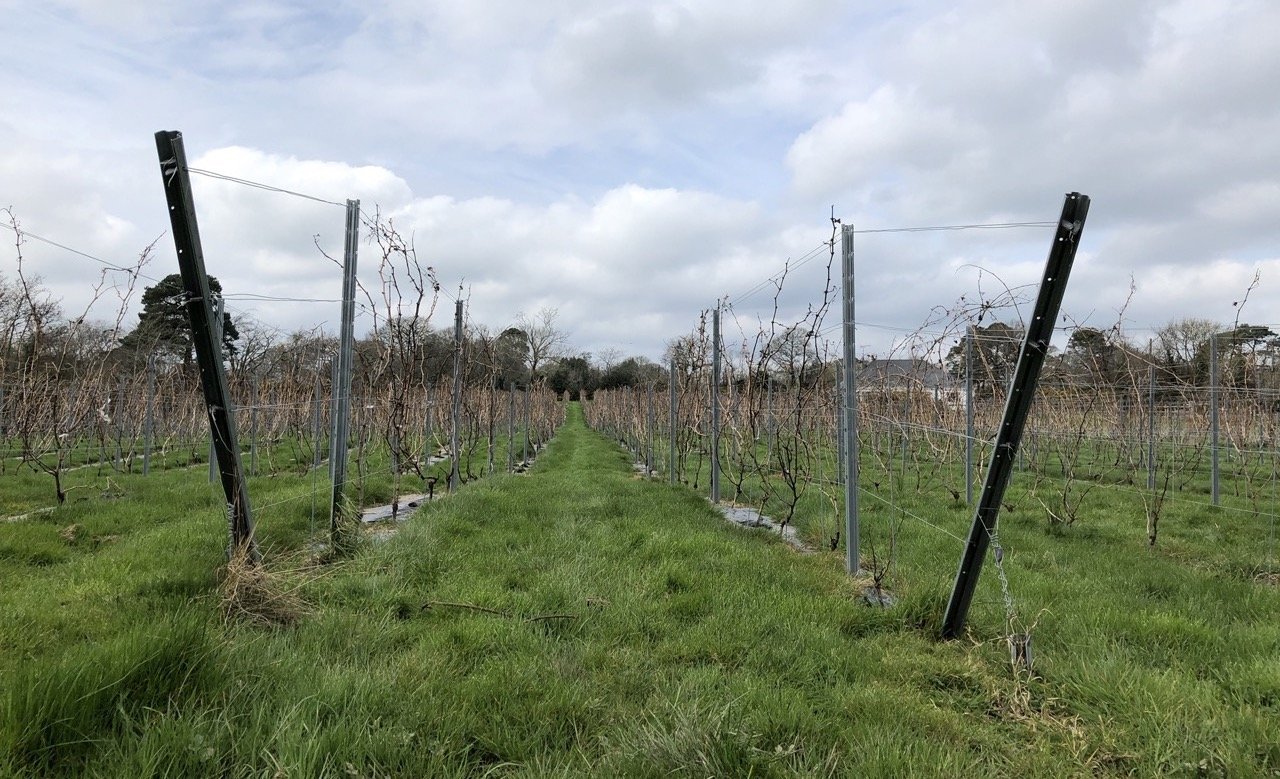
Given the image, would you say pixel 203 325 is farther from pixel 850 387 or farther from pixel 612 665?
pixel 850 387

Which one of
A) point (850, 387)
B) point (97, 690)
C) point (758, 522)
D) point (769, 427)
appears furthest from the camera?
point (769, 427)

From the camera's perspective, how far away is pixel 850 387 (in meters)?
4.24

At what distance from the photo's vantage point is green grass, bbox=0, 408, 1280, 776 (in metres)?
1.95

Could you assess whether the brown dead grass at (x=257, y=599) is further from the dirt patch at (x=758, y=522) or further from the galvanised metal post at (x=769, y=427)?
the galvanised metal post at (x=769, y=427)

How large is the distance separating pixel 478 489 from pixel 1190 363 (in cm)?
1079

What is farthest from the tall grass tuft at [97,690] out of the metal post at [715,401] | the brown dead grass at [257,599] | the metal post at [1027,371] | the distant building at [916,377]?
the distant building at [916,377]

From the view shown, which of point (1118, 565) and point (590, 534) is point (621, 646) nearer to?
point (590, 534)

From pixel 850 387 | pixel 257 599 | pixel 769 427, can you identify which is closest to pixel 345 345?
pixel 257 599

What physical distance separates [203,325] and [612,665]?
2.56 m

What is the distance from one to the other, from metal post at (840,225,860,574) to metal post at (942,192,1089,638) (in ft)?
4.33

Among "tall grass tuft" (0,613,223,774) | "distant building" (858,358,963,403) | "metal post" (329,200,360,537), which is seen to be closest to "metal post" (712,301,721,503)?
"distant building" (858,358,963,403)

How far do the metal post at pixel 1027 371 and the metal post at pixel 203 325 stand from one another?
11.8 ft

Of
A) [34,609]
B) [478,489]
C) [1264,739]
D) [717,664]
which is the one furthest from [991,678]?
[478,489]

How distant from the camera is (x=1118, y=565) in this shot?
4766mm
